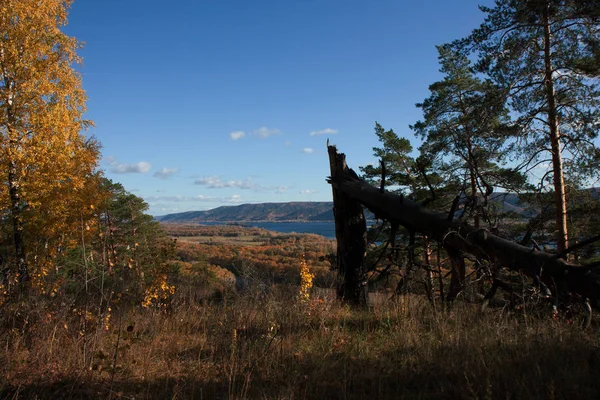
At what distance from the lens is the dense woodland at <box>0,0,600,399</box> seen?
3188mm

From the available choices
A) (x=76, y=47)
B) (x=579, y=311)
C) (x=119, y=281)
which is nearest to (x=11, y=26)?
(x=76, y=47)

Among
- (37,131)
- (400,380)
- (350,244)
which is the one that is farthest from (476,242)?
(37,131)

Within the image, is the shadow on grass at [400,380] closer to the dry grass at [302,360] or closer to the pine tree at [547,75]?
the dry grass at [302,360]

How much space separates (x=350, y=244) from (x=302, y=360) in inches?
121

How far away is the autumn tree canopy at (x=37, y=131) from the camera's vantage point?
9.71 metres

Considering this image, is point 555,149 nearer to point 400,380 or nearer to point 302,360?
point 400,380

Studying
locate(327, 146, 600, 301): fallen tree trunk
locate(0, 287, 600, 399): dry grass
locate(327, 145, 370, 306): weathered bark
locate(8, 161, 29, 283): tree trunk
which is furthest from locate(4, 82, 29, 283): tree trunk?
locate(327, 146, 600, 301): fallen tree trunk

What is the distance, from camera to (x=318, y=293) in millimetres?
5934

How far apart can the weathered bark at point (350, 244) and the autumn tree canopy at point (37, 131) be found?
7574 mm

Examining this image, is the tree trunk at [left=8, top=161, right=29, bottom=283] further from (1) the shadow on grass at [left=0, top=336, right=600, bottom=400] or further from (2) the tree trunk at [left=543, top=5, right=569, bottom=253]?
(2) the tree trunk at [left=543, top=5, right=569, bottom=253]

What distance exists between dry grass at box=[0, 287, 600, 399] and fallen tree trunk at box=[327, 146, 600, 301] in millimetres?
665


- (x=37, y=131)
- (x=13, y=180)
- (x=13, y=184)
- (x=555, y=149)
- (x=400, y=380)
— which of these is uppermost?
(x=37, y=131)

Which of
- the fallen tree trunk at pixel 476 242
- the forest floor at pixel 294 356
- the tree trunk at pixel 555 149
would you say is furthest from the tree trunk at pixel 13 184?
the tree trunk at pixel 555 149

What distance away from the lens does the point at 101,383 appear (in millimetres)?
3182
